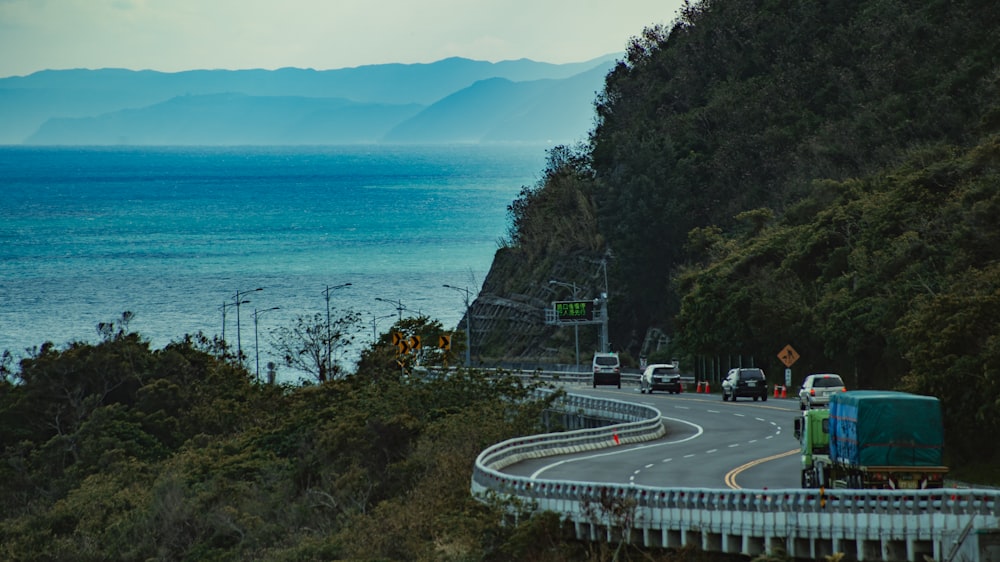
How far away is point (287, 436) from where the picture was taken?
65.3 m

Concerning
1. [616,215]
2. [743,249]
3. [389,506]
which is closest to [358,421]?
[389,506]

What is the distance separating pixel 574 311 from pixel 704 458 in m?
54.7

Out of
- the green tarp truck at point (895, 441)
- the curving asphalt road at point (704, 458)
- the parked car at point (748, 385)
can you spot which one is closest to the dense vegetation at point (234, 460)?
the curving asphalt road at point (704, 458)

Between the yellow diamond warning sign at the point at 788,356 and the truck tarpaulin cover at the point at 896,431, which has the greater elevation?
the truck tarpaulin cover at the point at 896,431

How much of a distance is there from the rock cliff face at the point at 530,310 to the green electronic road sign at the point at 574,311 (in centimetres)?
925

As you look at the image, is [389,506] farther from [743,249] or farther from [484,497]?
[743,249]

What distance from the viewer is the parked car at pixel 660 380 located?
75.8 m

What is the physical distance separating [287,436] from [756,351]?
26.9m

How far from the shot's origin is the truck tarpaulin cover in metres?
33.2

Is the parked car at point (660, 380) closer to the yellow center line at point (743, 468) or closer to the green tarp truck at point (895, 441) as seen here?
the yellow center line at point (743, 468)

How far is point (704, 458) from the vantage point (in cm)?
4556

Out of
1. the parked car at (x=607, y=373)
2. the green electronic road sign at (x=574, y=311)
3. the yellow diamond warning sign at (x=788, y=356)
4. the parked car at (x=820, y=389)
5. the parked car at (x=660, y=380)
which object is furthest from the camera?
the green electronic road sign at (x=574, y=311)

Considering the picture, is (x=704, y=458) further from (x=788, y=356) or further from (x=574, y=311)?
(x=574, y=311)

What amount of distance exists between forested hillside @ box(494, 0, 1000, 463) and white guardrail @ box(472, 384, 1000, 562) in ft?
39.1
